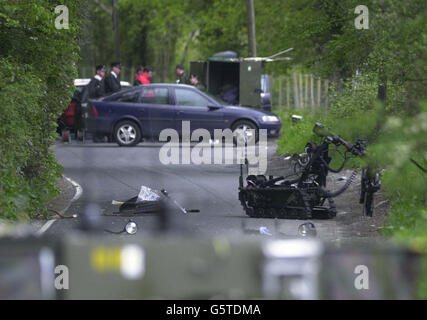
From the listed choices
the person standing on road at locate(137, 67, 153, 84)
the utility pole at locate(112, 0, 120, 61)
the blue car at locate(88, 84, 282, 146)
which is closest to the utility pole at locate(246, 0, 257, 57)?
the person standing on road at locate(137, 67, 153, 84)

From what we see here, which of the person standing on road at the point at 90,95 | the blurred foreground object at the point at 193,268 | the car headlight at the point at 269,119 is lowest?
the car headlight at the point at 269,119

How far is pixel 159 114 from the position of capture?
80.7 feet

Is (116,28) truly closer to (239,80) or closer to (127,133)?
(239,80)

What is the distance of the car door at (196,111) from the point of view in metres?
24.6

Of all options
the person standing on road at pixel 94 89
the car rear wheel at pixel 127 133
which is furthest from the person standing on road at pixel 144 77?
the car rear wheel at pixel 127 133

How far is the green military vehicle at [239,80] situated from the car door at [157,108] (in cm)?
606

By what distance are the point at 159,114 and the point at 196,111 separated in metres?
0.91

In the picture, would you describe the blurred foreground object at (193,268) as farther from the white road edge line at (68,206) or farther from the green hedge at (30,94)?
the green hedge at (30,94)

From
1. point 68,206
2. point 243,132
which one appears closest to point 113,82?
point 243,132

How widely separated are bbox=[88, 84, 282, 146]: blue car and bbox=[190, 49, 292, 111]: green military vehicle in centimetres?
557

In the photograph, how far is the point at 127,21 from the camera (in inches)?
2146
